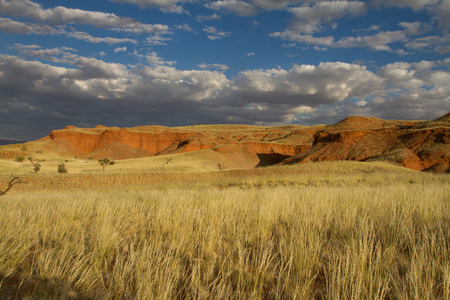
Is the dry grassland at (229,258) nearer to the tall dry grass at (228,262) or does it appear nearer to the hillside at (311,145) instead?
the tall dry grass at (228,262)

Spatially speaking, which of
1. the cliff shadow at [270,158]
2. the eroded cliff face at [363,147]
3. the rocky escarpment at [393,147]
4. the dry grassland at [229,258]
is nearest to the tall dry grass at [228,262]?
the dry grassland at [229,258]

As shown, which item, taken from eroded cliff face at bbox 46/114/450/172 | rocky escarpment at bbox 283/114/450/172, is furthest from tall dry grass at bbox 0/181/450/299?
eroded cliff face at bbox 46/114/450/172

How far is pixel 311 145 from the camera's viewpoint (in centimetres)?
5278

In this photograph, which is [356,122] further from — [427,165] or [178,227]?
[178,227]

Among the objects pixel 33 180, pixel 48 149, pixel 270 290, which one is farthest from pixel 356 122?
pixel 48 149

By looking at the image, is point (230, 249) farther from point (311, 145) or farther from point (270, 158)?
point (311, 145)

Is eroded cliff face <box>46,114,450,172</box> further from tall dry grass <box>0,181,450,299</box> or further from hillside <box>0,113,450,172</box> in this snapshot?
tall dry grass <box>0,181,450,299</box>

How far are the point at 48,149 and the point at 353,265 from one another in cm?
7276

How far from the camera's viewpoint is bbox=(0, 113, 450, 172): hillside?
2880 cm

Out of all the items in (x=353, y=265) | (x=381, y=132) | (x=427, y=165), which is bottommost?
(x=427, y=165)

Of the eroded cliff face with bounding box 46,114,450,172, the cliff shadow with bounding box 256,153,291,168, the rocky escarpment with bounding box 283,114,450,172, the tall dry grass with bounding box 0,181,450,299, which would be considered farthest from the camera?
the cliff shadow with bounding box 256,153,291,168

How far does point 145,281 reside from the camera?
214cm

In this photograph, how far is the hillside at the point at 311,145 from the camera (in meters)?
28.8

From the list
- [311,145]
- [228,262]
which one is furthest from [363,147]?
[228,262]
